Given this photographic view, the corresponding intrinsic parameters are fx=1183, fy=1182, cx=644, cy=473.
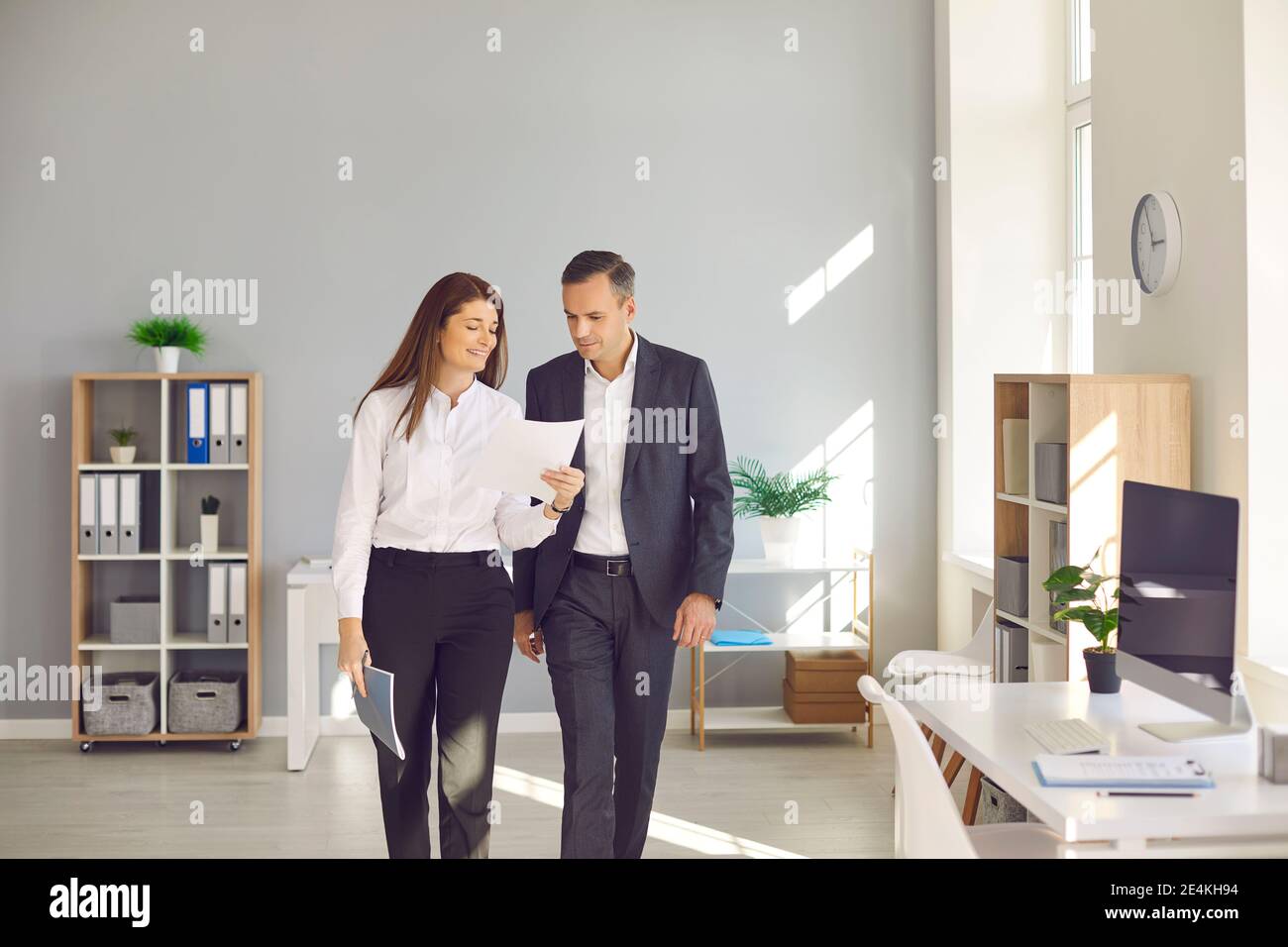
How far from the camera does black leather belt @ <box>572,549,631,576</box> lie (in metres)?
2.78

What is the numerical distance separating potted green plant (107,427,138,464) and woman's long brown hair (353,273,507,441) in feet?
8.98

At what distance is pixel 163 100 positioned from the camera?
5102mm

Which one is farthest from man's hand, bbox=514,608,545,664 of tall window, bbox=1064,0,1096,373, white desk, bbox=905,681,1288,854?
tall window, bbox=1064,0,1096,373

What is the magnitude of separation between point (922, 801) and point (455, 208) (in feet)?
12.2

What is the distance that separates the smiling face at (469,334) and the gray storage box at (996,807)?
5.89ft

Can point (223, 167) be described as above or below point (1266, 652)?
above

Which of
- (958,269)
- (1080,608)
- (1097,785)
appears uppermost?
(958,269)

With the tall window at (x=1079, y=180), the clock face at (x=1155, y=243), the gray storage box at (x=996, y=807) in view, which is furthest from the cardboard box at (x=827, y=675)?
the clock face at (x=1155, y=243)

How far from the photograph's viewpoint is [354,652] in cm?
253

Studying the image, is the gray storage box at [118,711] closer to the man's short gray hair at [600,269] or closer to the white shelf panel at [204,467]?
the white shelf panel at [204,467]

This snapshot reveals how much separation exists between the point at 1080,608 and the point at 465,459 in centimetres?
157

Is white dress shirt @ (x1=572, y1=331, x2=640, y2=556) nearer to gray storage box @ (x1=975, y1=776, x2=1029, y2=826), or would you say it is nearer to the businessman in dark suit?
the businessman in dark suit

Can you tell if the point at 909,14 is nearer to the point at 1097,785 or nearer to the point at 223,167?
the point at 223,167
